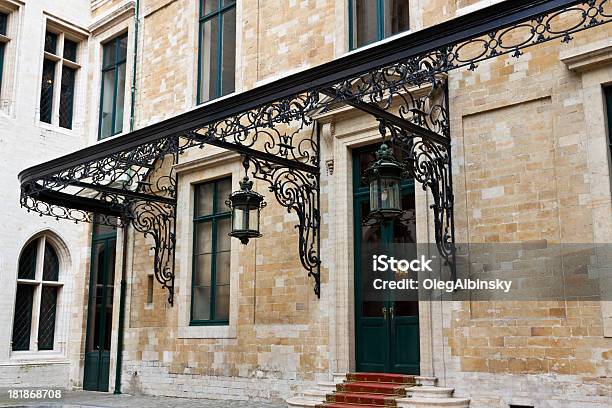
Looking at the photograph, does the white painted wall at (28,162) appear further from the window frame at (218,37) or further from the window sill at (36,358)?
the window frame at (218,37)

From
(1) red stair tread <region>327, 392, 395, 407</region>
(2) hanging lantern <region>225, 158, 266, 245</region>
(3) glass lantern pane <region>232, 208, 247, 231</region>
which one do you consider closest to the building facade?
(1) red stair tread <region>327, 392, 395, 407</region>

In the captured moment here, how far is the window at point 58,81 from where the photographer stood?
40.1 ft

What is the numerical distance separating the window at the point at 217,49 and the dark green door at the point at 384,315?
3073 mm

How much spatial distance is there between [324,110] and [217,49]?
4.20 m

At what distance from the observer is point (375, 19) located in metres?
8.59

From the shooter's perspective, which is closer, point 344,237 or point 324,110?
point 324,110

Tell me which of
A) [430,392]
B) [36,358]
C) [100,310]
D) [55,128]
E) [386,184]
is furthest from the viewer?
[55,128]

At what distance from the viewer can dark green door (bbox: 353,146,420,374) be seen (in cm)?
749

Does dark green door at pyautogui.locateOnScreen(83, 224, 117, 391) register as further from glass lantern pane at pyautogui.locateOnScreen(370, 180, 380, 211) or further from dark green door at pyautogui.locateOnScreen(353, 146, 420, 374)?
glass lantern pane at pyautogui.locateOnScreen(370, 180, 380, 211)

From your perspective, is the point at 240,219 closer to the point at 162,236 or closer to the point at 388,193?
the point at 388,193

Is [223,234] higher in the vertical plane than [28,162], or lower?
lower

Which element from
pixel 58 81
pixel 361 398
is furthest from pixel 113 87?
pixel 361 398

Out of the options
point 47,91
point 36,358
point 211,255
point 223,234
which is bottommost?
point 36,358

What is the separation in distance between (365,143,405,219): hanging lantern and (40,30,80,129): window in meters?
7.81
